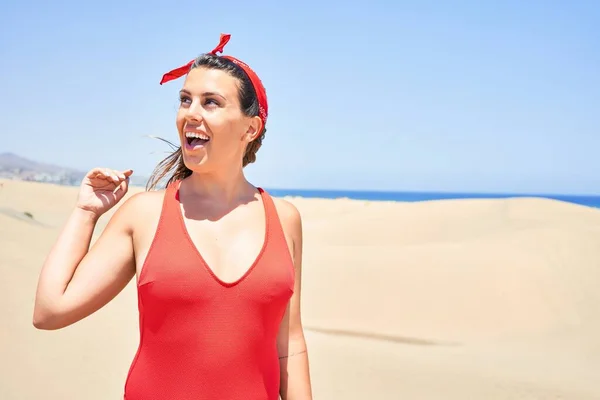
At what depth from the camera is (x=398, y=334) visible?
9.45m

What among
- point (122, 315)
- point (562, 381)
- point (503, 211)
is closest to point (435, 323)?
point (562, 381)

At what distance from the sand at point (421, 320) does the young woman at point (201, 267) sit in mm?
3686

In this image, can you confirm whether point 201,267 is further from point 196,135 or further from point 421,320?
point 421,320

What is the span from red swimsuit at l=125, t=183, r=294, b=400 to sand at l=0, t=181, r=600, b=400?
12.3 ft

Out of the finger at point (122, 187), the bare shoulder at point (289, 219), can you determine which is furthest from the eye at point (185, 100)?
the bare shoulder at point (289, 219)

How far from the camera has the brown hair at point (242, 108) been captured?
248 centimetres

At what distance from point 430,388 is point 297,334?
173 inches

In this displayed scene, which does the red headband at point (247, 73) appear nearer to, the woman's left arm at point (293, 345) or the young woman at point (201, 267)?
the young woman at point (201, 267)

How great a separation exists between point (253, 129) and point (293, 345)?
0.87 m

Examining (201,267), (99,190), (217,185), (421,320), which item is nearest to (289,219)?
(217,185)

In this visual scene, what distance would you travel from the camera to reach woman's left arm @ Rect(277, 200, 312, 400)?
8.28 ft

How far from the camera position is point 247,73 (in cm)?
253

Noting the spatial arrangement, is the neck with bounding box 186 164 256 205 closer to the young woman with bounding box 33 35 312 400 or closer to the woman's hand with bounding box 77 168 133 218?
the young woman with bounding box 33 35 312 400

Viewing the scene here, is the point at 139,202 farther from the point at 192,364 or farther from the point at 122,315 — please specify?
the point at 122,315
